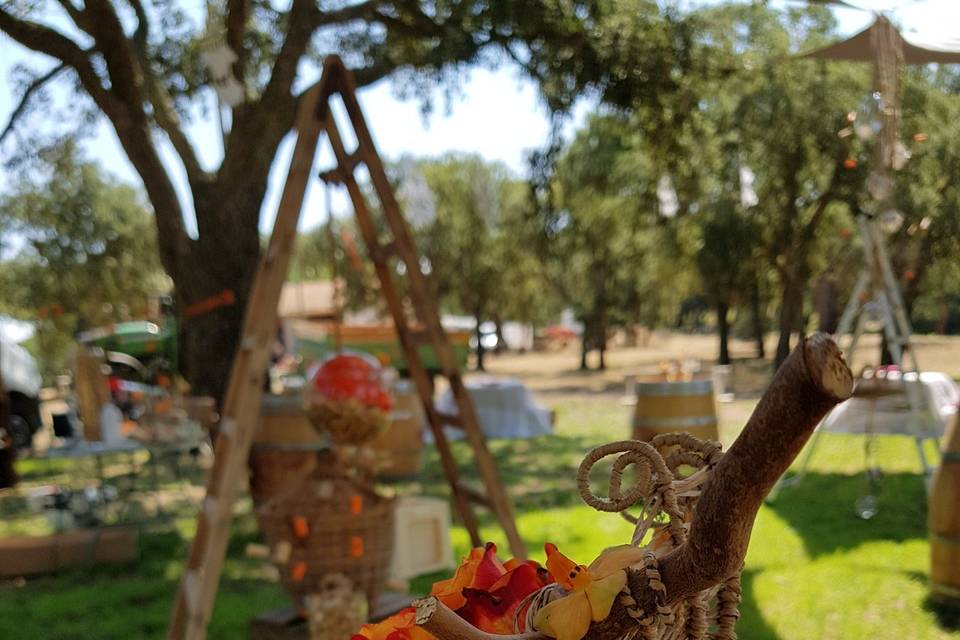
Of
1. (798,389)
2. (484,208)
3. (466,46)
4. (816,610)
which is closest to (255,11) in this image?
(466,46)

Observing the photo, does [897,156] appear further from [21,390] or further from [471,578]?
[21,390]

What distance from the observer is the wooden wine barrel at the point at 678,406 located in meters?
6.24

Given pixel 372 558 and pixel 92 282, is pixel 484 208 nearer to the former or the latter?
Result: pixel 92 282

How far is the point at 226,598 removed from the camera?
546cm

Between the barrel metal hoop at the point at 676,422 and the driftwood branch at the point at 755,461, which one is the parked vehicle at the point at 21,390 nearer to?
the barrel metal hoop at the point at 676,422

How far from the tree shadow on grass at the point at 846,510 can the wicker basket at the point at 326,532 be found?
2.92 metres

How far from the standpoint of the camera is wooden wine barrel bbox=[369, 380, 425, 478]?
28.9 ft

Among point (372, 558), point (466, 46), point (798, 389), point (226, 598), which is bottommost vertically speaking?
point (226, 598)

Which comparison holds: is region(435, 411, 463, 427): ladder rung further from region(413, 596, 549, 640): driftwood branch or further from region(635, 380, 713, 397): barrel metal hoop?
region(413, 596, 549, 640): driftwood branch

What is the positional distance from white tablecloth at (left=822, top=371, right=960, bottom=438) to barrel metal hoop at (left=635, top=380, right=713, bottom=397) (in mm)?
1093

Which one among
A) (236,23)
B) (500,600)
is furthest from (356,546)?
(236,23)

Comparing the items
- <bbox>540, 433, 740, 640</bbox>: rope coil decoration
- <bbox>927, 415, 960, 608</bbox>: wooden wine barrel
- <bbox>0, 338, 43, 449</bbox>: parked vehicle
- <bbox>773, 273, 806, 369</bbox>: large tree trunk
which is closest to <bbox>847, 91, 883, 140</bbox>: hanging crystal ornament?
<bbox>927, 415, 960, 608</bbox>: wooden wine barrel

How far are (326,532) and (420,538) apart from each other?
2.42 feet

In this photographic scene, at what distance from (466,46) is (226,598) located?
4337 mm
